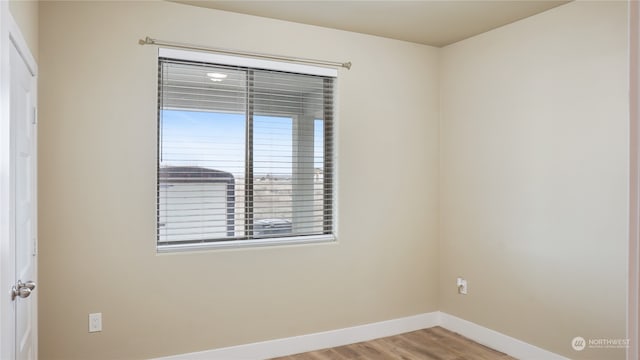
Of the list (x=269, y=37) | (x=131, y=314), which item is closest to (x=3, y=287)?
(x=131, y=314)

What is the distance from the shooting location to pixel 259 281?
11.2ft

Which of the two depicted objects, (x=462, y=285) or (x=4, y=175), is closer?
(x=4, y=175)

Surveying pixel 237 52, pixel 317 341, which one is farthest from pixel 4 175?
pixel 317 341

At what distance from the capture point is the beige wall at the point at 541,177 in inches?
113

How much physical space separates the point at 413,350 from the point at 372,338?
0.38 metres

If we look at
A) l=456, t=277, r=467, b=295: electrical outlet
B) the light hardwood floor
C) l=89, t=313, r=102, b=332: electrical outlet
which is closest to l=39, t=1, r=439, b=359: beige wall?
l=89, t=313, r=102, b=332: electrical outlet

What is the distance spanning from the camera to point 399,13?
335 centimetres

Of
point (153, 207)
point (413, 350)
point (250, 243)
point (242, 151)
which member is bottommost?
point (413, 350)

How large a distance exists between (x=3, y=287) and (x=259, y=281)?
1.97 meters

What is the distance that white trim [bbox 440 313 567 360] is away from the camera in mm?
3309

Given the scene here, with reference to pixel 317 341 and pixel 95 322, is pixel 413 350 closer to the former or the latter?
pixel 317 341

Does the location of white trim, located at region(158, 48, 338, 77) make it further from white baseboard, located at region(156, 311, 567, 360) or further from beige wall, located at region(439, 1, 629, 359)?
white baseboard, located at region(156, 311, 567, 360)

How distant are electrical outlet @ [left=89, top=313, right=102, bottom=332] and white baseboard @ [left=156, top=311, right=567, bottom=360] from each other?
474 millimetres

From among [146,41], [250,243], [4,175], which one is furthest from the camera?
[250,243]
